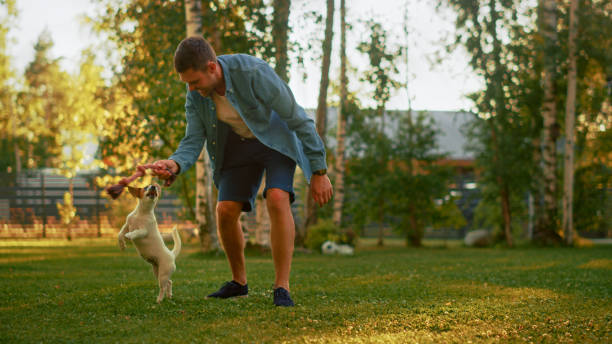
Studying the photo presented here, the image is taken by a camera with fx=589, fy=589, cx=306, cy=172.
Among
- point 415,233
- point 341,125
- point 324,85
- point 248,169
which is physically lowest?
point 415,233

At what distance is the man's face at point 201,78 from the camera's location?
128 inches

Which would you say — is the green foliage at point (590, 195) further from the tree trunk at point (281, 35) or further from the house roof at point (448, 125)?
the tree trunk at point (281, 35)

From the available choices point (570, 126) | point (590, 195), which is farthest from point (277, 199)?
point (590, 195)

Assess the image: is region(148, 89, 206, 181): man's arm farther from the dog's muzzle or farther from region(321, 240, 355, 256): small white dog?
region(321, 240, 355, 256): small white dog

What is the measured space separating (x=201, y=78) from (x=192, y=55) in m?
0.14

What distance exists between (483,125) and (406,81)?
237 cm

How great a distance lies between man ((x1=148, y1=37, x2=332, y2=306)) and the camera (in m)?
3.48

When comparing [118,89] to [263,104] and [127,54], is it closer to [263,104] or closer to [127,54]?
[127,54]

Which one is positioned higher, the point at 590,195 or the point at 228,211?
the point at 228,211

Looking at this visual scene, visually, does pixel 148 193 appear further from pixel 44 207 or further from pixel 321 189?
pixel 44 207

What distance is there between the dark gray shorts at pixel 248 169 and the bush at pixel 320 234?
824cm

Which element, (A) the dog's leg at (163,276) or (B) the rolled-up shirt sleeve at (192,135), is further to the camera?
(B) the rolled-up shirt sleeve at (192,135)

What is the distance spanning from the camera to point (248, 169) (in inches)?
148

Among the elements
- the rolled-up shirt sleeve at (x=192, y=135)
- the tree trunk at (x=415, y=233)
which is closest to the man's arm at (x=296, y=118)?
the rolled-up shirt sleeve at (x=192, y=135)
